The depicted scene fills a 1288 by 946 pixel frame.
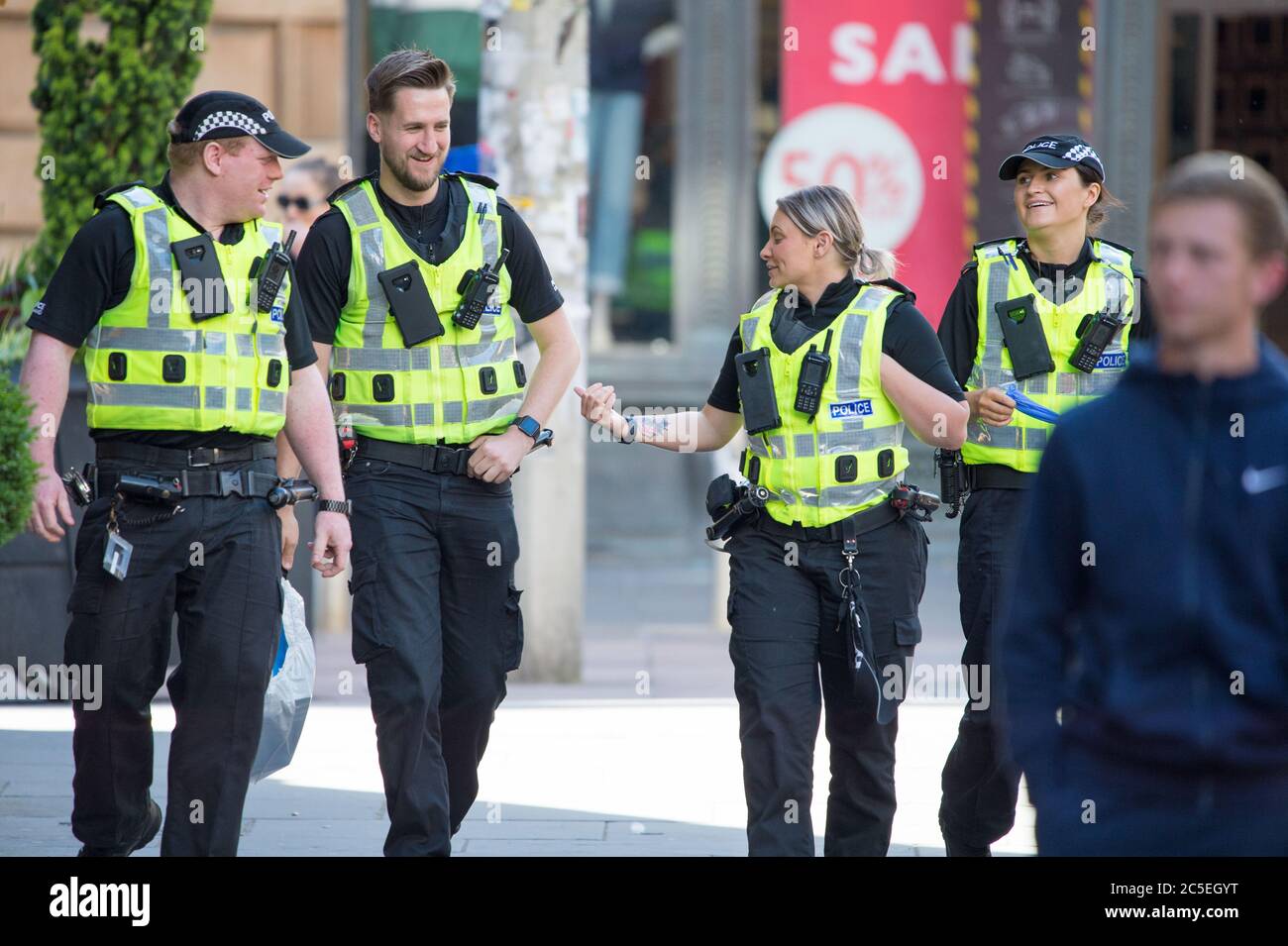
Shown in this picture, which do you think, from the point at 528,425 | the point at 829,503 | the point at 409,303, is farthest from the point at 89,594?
the point at 829,503

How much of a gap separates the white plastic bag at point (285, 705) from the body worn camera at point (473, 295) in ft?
2.85

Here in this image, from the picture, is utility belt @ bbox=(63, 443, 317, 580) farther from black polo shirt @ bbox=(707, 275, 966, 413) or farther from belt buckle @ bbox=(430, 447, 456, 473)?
black polo shirt @ bbox=(707, 275, 966, 413)

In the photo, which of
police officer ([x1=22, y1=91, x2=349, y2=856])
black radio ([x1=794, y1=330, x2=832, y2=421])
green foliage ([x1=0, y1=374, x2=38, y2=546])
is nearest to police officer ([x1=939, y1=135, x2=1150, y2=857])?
black radio ([x1=794, y1=330, x2=832, y2=421])

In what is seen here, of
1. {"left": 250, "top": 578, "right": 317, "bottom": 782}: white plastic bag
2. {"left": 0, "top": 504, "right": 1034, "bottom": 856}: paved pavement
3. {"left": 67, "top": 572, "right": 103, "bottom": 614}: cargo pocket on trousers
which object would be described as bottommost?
{"left": 0, "top": 504, "right": 1034, "bottom": 856}: paved pavement

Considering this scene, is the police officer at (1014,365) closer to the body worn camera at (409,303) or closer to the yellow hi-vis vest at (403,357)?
the yellow hi-vis vest at (403,357)

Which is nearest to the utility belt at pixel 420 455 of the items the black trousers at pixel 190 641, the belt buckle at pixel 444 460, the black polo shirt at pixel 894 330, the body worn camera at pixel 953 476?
the belt buckle at pixel 444 460

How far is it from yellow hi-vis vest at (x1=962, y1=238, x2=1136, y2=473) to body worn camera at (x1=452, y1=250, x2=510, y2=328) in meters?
1.41

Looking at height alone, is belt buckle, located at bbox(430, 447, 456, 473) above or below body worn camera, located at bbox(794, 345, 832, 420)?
below

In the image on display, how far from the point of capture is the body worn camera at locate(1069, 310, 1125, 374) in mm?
5336

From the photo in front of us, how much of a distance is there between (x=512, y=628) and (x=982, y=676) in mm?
1317

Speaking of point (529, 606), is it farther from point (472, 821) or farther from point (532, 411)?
point (532, 411)

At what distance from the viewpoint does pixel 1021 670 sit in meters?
2.86

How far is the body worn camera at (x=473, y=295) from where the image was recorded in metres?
5.23
